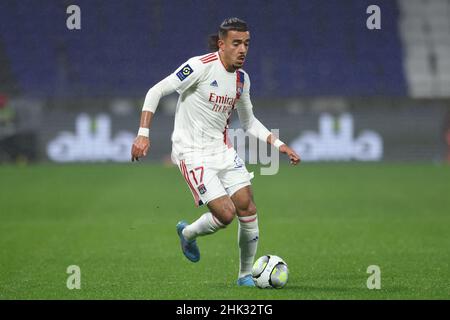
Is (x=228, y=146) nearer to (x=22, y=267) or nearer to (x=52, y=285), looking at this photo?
(x=52, y=285)

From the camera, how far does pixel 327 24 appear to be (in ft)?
81.1

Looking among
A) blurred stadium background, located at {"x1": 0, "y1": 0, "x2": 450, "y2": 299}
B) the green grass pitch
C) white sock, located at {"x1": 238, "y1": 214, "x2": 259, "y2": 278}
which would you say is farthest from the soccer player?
blurred stadium background, located at {"x1": 0, "y1": 0, "x2": 450, "y2": 299}

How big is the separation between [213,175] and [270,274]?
0.94m

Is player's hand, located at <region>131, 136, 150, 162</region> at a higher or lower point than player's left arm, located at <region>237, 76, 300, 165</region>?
lower

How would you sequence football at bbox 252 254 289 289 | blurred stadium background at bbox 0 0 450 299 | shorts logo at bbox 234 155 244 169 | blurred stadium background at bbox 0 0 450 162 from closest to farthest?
football at bbox 252 254 289 289, shorts logo at bbox 234 155 244 169, blurred stadium background at bbox 0 0 450 299, blurred stadium background at bbox 0 0 450 162

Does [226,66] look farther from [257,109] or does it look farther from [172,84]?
[257,109]

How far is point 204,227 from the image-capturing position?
762 cm

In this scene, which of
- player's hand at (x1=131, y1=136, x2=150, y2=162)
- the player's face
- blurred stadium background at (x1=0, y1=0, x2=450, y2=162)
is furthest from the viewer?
blurred stadium background at (x1=0, y1=0, x2=450, y2=162)

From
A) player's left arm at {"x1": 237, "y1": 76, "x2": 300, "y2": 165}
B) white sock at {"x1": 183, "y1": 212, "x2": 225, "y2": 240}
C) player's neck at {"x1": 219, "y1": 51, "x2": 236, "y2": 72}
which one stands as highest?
player's neck at {"x1": 219, "y1": 51, "x2": 236, "y2": 72}

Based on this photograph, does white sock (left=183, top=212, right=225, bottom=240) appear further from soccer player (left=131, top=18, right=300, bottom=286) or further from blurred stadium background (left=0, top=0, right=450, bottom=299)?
blurred stadium background (left=0, top=0, right=450, bottom=299)

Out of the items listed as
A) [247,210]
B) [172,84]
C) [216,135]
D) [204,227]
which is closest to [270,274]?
[247,210]

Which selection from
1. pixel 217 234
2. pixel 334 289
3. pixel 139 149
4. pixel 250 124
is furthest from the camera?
pixel 217 234

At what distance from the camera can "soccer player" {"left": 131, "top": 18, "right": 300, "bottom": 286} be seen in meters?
7.38

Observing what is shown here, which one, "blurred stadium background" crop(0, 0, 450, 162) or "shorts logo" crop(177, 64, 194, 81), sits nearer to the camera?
"shorts logo" crop(177, 64, 194, 81)
